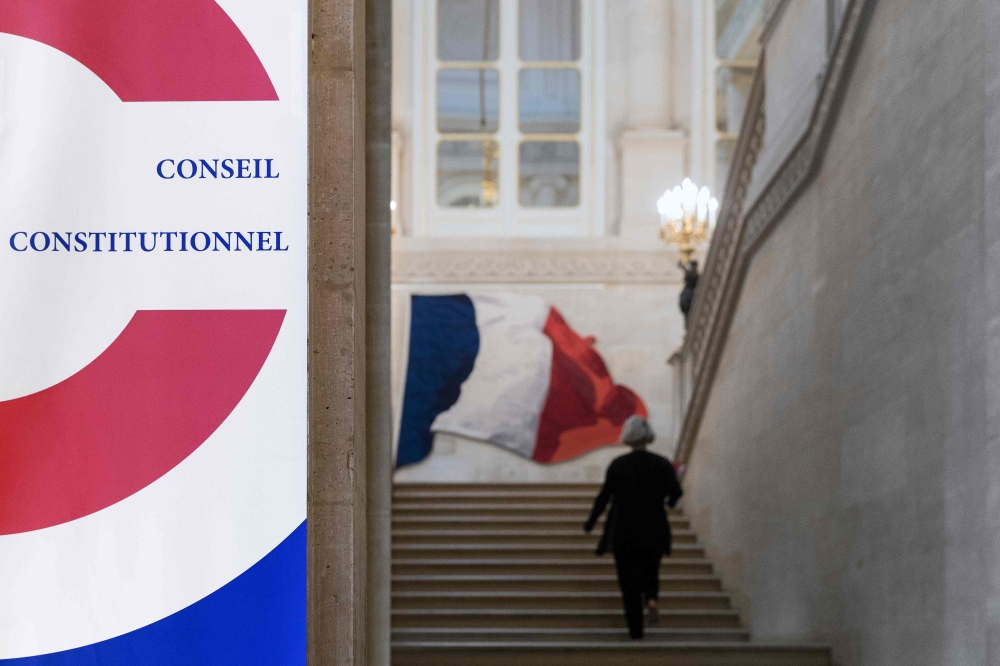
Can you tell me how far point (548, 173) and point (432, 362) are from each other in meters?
3.06

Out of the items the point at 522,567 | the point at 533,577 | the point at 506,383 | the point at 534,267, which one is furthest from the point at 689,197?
the point at 533,577

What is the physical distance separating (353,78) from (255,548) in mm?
1438

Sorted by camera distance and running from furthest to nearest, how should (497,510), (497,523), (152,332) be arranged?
(497,510) < (497,523) < (152,332)

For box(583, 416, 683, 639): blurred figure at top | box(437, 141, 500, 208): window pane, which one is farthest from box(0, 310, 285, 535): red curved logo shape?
box(437, 141, 500, 208): window pane

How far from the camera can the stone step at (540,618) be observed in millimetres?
9109

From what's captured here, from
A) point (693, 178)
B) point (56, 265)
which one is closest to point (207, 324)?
point (56, 265)

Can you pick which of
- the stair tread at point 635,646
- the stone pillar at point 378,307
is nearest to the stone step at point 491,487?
the stair tread at point 635,646

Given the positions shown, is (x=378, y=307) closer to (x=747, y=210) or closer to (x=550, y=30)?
(x=747, y=210)

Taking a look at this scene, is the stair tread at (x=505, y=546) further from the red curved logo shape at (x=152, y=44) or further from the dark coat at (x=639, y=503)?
the red curved logo shape at (x=152, y=44)

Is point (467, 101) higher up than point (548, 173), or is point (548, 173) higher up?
point (467, 101)

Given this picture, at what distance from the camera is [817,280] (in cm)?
→ 816

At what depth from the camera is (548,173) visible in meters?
18.0

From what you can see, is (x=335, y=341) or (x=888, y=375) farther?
(x=888, y=375)

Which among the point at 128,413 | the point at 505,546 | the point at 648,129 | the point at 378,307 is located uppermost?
the point at 648,129
